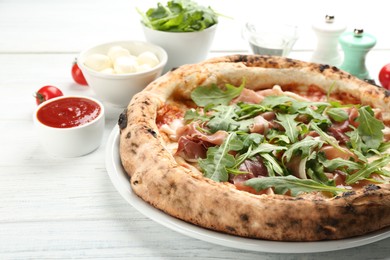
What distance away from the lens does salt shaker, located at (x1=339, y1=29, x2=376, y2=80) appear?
4484 millimetres

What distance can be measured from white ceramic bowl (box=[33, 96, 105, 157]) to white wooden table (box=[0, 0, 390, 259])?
2.7 inches

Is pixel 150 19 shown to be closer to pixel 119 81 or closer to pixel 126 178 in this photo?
pixel 119 81

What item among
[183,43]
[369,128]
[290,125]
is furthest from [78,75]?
[369,128]

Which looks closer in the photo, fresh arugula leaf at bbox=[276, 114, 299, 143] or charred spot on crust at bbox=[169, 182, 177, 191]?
charred spot on crust at bbox=[169, 182, 177, 191]

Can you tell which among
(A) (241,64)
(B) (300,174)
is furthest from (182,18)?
(B) (300,174)

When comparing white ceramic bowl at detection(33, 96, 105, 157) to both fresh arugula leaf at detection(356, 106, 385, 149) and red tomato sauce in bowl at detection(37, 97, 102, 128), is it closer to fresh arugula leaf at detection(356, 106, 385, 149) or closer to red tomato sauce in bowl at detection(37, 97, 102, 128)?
red tomato sauce in bowl at detection(37, 97, 102, 128)

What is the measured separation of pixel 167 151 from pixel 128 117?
1.38 ft

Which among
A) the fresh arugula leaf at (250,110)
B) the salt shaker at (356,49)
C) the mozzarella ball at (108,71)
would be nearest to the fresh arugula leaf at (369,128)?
the fresh arugula leaf at (250,110)

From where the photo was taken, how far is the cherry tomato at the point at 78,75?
447cm

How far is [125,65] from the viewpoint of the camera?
406 cm

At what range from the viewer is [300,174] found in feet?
9.64

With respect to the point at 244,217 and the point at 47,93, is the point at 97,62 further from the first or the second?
the point at 244,217

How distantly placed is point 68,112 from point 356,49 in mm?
2291

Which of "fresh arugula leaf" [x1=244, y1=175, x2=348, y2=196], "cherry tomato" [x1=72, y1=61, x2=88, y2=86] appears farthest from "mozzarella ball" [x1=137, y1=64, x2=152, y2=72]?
"fresh arugula leaf" [x1=244, y1=175, x2=348, y2=196]
